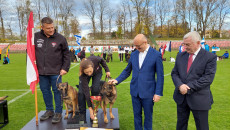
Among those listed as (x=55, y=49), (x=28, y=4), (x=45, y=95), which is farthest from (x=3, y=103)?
(x=28, y=4)

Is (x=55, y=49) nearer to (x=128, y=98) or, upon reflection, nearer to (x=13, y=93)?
(x=128, y=98)

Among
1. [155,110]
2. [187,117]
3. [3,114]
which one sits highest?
[187,117]

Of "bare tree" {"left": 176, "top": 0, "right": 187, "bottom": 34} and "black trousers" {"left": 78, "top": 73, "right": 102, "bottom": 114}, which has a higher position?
"bare tree" {"left": 176, "top": 0, "right": 187, "bottom": 34}

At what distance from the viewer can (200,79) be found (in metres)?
2.52

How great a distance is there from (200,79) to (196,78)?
0.10m

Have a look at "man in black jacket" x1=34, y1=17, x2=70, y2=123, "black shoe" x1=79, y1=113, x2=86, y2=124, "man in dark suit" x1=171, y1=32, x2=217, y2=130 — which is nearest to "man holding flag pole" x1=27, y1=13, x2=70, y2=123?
"man in black jacket" x1=34, y1=17, x2=70, y2=123

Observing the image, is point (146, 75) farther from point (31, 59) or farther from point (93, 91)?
point (31, 59)

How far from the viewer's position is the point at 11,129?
154 inches

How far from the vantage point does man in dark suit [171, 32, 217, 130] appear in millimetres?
2516

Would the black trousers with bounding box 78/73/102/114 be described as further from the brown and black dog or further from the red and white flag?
the red and white flag

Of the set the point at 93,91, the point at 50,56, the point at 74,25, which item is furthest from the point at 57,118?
the point at 74,25

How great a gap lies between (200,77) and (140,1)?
50.6 metres

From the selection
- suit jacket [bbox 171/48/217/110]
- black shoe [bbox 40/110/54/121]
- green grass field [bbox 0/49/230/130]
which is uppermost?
suit jacket [bbox 171/48/217/110]

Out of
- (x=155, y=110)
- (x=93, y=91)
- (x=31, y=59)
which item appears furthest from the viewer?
(x=155, y=110)
